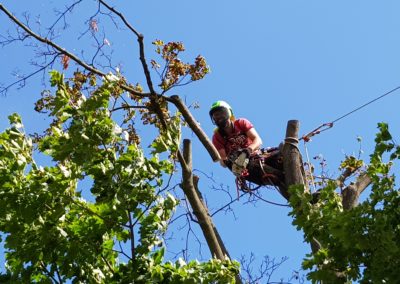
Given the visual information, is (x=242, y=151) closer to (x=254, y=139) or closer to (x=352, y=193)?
(x=254, y=139)

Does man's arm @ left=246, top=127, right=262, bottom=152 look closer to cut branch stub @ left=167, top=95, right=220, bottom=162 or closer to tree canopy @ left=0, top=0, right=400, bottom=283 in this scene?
cut branch stub @ left=167, top=95, right=220, bottom=162

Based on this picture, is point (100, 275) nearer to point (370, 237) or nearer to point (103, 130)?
point (103, 130)

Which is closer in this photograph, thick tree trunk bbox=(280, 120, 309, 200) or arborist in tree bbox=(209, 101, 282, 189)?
thick tree trunk bbox=(280, 120, 309, 200)

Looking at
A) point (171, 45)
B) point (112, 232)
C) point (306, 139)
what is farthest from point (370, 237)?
point (171, 45)

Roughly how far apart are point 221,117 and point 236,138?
11.9 inches

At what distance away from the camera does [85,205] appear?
14.0ft

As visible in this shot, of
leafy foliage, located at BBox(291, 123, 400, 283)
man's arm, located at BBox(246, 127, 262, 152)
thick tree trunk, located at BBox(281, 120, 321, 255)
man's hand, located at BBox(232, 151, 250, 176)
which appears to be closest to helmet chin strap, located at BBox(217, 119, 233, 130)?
man's arm, located at BBox(246, 127, 262, 152)

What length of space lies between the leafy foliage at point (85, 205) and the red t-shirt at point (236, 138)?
347cm

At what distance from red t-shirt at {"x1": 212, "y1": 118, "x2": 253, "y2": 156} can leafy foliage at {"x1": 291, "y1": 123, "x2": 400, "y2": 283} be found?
315cm

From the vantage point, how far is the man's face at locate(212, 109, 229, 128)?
7.79 metres

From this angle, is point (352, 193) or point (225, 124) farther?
point (225, 124)

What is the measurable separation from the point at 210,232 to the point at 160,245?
2032 mm

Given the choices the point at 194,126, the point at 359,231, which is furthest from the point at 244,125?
the point at 359,231

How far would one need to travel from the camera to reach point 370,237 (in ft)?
13.4
